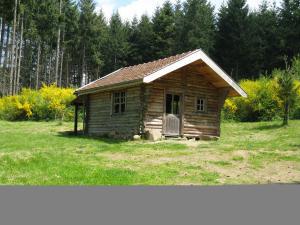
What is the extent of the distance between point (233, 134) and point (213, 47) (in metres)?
34.6

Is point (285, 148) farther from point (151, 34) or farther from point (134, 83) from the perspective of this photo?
point (151, 34)

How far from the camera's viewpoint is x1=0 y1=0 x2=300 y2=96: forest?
5678cm

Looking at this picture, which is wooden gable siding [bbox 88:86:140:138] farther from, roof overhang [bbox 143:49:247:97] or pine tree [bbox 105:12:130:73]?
pine tree [bbox 105:12:130:73]

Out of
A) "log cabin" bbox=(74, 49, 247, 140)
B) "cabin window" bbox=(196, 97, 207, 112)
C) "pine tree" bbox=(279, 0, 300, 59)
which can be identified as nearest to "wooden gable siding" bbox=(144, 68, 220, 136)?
"log cabin" bbox=(74, 49, 247, 140)

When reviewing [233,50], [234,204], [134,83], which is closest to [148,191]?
[234,204]

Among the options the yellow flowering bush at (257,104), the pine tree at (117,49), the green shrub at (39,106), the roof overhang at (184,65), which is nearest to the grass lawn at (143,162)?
the roof overhang at (184,65)

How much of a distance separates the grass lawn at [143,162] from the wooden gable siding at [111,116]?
228 centimetres

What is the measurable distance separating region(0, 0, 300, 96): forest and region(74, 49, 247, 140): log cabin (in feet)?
82.1

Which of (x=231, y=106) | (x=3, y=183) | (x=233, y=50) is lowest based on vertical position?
(x=3, y=183)

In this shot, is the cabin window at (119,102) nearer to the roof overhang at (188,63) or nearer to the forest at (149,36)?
the roof overhang at (188,63)

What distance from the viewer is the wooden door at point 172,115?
83.3 feet

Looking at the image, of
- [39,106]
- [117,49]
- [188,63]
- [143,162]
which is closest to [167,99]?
[188,63]

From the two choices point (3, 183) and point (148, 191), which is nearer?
point (148, 191)

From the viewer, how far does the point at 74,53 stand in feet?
243
